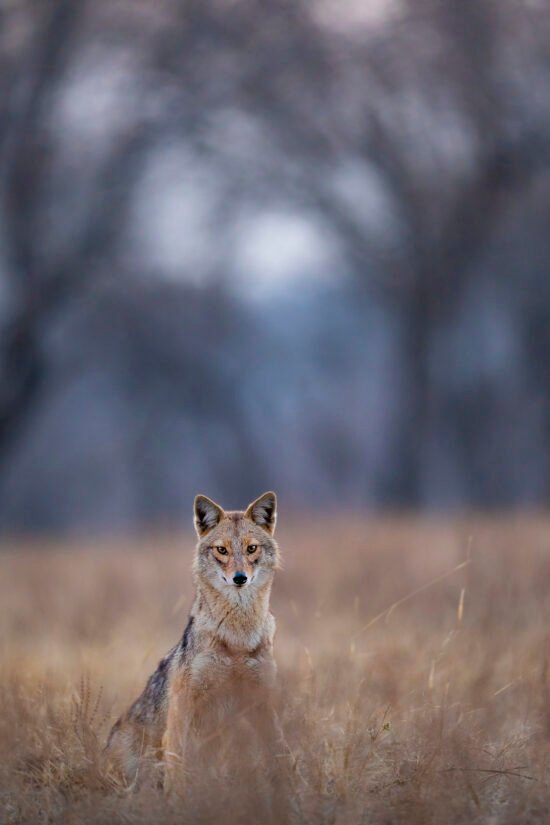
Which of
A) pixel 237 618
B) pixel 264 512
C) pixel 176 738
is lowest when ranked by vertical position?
pixel 176 738

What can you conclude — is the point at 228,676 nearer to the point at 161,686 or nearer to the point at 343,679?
the point at 161,686

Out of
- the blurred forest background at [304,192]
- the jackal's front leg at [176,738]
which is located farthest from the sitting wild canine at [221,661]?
the blurred forest background at [304,192]

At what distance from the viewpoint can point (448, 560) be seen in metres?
9.58

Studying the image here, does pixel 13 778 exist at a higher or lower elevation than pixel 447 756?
lower

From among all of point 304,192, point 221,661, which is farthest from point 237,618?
point 304,192

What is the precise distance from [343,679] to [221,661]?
1.46m

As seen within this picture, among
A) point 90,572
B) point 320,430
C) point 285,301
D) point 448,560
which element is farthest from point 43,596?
point 285,301

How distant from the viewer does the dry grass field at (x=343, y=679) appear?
3.91 metres

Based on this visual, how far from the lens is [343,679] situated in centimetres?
535

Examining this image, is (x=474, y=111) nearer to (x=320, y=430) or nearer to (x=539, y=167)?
(x=539, y=167)

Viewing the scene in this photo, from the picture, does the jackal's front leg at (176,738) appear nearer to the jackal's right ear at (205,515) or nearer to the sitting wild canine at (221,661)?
the sitting wild canine at (221,661)

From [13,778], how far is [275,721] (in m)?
0.97

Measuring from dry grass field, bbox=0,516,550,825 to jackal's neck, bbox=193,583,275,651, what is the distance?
0.63ft

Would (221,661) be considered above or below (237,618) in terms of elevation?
below
